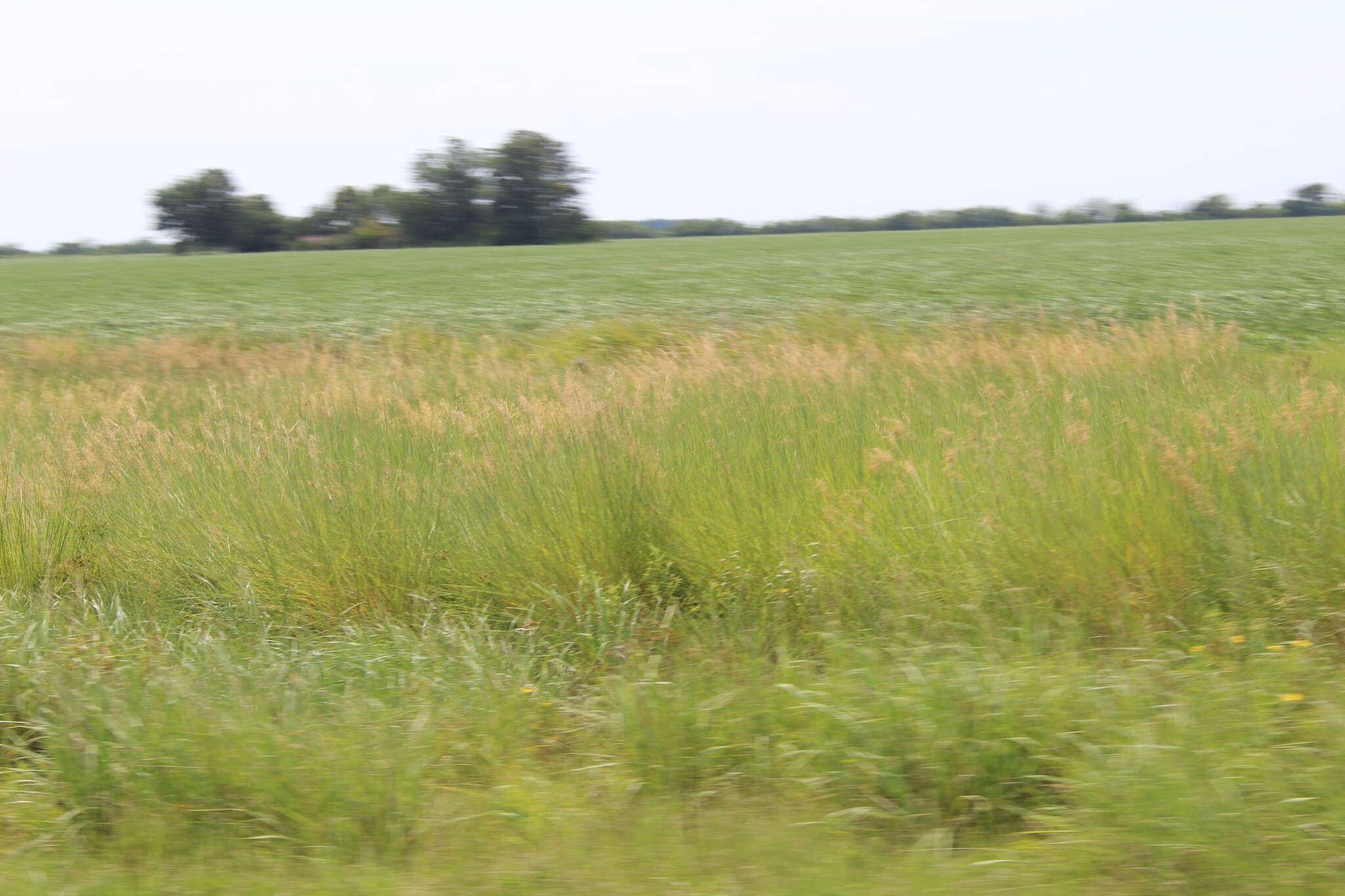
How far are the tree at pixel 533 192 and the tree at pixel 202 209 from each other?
19.5m

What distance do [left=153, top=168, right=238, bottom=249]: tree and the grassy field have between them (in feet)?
252

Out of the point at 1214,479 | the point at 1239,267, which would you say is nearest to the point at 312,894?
the point at 1214,479

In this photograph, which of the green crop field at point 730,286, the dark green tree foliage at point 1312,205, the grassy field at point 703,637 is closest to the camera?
the grassy field at point 703,637

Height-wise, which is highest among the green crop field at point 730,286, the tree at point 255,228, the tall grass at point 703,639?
the tree at point 255,228

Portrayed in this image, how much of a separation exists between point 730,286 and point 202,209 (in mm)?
63869

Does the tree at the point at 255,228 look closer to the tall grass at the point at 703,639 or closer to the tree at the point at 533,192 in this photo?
the tree at the point at 533,192

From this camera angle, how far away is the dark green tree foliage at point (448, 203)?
76.9 metres

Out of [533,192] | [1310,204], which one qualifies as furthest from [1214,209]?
[533,192]

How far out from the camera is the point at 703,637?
192 inches

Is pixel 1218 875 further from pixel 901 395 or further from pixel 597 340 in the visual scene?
pixel 597 340

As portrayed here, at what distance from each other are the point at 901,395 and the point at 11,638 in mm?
5585

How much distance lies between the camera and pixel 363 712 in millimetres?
4043

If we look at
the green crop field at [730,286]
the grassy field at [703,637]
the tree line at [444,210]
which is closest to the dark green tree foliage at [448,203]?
the tree line at [444,210]

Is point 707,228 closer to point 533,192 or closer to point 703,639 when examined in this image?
point 533,192
